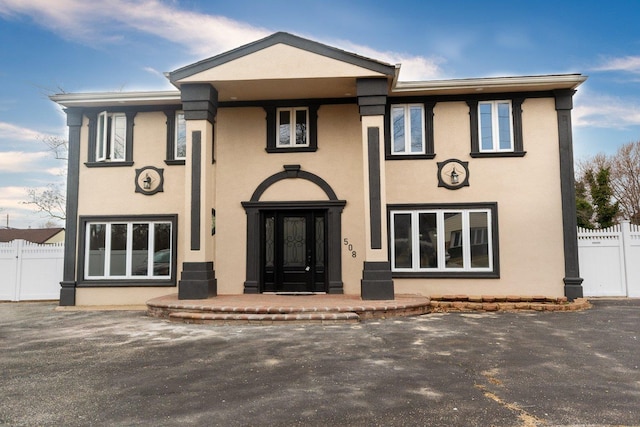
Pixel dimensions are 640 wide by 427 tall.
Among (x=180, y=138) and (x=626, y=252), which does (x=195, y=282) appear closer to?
(x=180, y=138)

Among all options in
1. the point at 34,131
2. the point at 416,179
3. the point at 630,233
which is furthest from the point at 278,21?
the point at 34,131

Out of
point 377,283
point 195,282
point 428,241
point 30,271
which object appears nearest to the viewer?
point 377,283

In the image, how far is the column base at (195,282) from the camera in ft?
31.4

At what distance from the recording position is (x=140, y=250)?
11.2 meters

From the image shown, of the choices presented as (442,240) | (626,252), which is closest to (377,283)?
(442,240)

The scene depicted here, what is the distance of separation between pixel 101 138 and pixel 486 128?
1016 cm

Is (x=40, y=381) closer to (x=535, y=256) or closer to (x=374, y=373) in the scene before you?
(x=374, y=373)

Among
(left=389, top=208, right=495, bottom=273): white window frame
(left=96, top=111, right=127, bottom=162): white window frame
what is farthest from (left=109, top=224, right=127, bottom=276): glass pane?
(left=389, top=208, right=495, bottom=273): white window frame

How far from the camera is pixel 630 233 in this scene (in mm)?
11023

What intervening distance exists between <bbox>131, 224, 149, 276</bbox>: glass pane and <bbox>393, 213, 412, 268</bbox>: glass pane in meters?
6.47

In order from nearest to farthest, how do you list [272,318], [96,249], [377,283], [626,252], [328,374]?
1. [328,374]
2. [272,318]
3. [377,283]
4. [626,252]
5. [96,249]

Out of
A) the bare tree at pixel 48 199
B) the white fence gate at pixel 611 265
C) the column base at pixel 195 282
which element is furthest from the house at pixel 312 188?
the bare tree at pixel 48 199

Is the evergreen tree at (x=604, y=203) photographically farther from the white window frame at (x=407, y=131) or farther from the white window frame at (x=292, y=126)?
the white window frame at (x=292, y=126)

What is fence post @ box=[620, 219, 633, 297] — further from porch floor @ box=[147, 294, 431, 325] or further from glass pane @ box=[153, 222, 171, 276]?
glass pane @ box=[153, 222, 171, 276]
